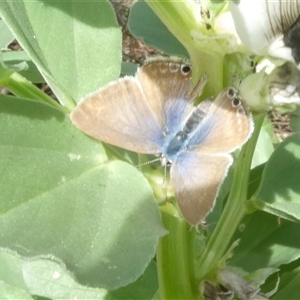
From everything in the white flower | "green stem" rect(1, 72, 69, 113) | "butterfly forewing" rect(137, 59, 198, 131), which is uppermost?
the white flower

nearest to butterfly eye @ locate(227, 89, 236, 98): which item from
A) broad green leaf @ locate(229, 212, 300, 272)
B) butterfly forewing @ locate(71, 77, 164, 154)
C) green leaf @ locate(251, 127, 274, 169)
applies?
butterfly forewing @ locate(71, 77, 164, 154)

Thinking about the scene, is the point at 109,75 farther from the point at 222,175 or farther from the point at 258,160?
the point at 258,160

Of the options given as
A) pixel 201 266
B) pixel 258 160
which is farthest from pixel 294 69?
pixel 258 160

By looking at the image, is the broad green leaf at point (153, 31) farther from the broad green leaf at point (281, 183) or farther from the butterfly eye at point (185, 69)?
the butterfly eye at point (185, 69)

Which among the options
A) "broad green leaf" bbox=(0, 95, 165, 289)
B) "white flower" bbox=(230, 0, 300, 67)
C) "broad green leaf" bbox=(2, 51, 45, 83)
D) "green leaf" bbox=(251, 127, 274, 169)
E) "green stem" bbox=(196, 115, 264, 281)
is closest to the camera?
"white flower" bbox=(230, 0, 300, 67)

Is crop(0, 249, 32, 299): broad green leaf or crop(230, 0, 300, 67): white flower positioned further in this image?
crop(0, 249, 32, 299): broad green leaf

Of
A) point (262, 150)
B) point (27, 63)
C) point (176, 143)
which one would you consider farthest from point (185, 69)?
point (262, 150)

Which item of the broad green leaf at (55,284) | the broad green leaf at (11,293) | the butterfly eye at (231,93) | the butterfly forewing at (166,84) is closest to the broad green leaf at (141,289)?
the broad green leaf at (55,284)

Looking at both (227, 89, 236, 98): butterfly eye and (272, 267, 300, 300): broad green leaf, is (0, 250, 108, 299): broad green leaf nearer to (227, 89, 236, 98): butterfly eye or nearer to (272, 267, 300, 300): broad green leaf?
(272, 267, 300, 300): broad green leaf
